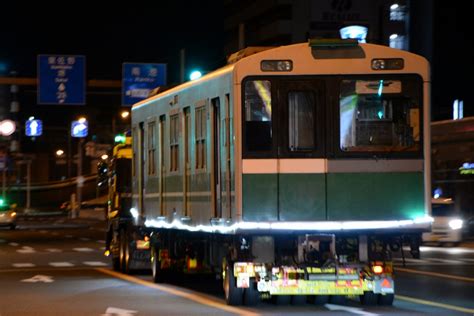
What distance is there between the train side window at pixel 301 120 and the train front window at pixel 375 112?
409 millimetres

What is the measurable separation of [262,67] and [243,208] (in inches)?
76.3

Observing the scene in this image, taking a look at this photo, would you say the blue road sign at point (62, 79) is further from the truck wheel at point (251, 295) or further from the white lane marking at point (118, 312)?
the truck wheel at point (251, 295)

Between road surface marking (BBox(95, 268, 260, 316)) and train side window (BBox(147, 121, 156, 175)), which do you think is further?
train side window (BBox(147, 121, 156, 175))

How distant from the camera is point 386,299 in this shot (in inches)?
619

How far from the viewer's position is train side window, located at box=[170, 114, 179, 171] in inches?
718

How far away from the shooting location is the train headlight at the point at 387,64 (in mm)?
14703

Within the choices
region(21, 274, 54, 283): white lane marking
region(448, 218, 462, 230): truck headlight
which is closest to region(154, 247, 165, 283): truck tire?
region(21, 274, 54, 283): white lane marking

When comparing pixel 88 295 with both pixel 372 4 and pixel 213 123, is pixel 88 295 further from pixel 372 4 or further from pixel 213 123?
pixel 372 4

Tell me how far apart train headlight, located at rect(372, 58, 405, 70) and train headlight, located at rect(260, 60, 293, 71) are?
3.81 feet

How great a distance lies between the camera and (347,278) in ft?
48.2

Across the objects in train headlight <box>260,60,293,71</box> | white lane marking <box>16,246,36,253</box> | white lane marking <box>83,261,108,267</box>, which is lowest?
white lane marking <box>83,261,108,267</box>

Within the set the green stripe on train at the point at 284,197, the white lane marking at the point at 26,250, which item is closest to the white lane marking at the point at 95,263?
the white lane marking at the point at 26,250

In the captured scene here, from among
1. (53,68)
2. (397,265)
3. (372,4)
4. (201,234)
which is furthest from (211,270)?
(372,4)

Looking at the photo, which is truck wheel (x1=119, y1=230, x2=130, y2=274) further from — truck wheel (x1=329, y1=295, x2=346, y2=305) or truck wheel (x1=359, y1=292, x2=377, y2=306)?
truck wheel (x1=359, y1=292, x2=377, y2=306)
